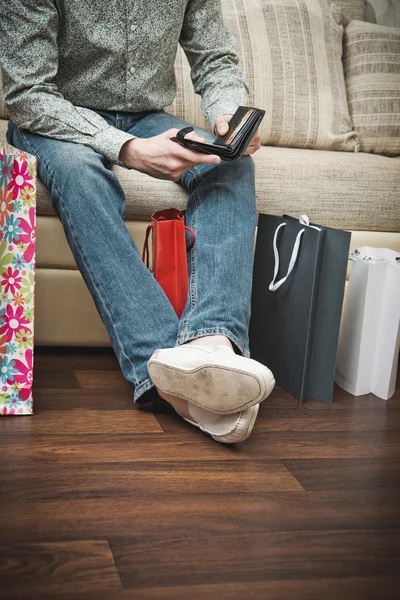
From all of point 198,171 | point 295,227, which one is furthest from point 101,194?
point 295,227

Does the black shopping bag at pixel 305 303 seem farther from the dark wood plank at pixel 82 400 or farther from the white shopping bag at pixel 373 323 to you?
the dark wood plank at pixel 82 400

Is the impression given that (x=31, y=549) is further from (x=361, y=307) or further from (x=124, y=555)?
(x=361, y=307)

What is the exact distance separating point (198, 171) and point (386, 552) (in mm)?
833

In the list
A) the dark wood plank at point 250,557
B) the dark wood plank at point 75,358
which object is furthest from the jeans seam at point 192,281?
the dark wood plank at point 250,557

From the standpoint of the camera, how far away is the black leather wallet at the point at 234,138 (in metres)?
1.26

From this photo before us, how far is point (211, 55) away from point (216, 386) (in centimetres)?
84

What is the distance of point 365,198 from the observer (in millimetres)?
1765

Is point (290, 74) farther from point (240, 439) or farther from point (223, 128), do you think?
point (240, 439)

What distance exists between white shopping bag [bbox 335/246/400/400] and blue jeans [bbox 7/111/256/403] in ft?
0.94

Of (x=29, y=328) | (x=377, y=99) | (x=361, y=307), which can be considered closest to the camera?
(x=29, y=328)

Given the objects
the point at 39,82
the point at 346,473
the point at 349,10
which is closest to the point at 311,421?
the point at 346,473

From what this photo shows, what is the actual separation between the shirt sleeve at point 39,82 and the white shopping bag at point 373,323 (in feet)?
1.82

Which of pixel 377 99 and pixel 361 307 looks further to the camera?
pixel 377 99

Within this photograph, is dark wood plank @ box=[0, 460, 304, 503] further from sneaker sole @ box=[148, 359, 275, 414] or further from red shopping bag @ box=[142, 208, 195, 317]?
red shopping bag @ box=[142, 208, 195, 317]
